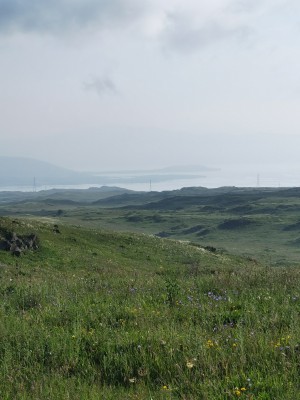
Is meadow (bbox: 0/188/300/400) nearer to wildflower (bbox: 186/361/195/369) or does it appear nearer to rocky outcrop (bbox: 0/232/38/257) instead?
wildflower (bbox: 186/361/195/369)

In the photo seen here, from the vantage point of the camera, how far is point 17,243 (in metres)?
32.5

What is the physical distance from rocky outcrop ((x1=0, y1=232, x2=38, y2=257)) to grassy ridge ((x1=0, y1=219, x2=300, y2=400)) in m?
19.5

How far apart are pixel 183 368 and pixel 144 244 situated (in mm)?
43014

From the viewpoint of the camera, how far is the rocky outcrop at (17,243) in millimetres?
31633

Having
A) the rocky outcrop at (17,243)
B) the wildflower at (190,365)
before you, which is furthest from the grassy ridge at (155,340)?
the rocky outcrop at (17,243)

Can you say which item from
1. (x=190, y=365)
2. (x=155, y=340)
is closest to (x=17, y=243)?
(x=155, y=340)

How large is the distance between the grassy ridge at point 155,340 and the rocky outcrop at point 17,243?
19.5 metres

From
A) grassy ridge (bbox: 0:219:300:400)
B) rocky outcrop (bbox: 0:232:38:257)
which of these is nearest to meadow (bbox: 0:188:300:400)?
grassy ridge (bbox: 0:219:300:400)

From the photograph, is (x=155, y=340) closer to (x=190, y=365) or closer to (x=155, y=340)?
(x=155, y=340)

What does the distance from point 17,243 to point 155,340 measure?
27.4m

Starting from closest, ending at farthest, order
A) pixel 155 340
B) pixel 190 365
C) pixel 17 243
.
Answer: pixel 190 365 < pixel 155 340 < pixel 17 243

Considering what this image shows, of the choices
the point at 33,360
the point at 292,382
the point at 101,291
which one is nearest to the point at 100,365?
the point at 33,360

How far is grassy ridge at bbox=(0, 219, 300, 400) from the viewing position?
5.59 m

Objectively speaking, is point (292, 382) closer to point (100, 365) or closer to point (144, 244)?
point (100, 365)
